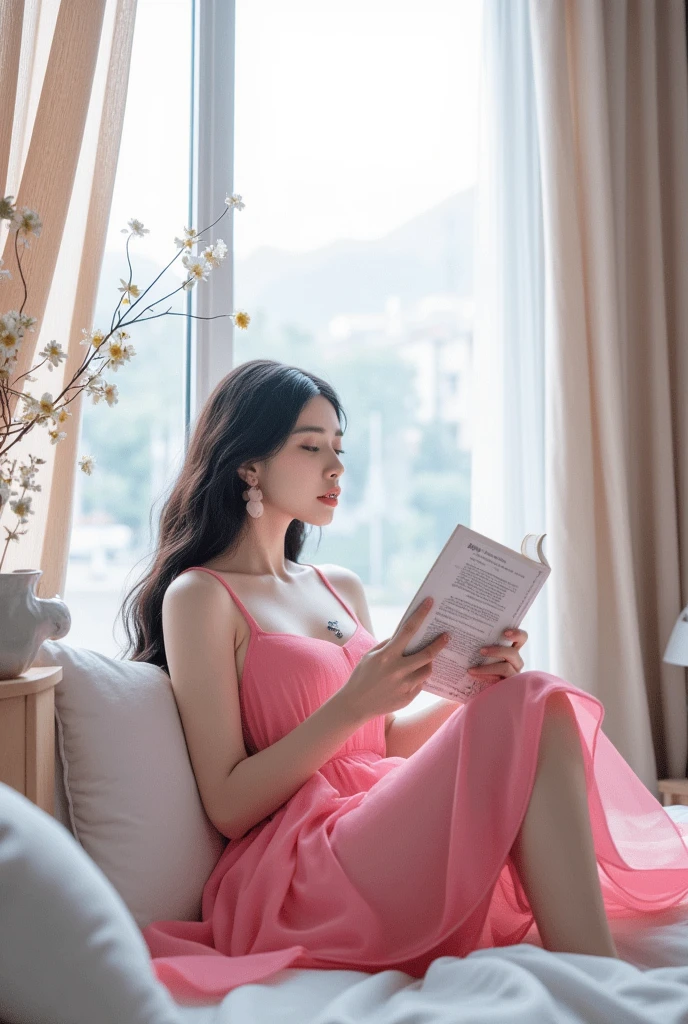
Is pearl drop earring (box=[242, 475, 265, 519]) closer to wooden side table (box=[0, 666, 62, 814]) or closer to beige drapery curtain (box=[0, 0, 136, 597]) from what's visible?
beige drapery curtain (box=[0, 0, 136, 597])

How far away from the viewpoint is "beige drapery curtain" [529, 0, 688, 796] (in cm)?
244

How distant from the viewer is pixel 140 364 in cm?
234

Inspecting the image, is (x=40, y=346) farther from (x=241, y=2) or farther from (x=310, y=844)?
(x=241, y=2)

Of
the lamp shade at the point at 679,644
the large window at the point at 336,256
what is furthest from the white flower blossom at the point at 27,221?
the lamp shade at the point at 679,644

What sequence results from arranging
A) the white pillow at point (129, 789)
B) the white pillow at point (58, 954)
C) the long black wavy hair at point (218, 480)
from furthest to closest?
the long black wavy hair at point (218, 480) < the white pillow at point (129, 789) < the white pillow at point (58, 954)

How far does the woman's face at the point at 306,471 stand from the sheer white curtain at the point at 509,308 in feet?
2.82

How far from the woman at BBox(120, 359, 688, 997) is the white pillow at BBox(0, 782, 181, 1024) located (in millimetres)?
486

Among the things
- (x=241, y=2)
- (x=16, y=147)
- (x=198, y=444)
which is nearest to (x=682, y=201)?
(x=241, y=2)

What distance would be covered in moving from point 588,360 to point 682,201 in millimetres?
548

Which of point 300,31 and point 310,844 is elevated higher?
point 300,31

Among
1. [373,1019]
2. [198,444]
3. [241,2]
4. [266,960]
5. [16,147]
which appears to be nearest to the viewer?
[373,1019]

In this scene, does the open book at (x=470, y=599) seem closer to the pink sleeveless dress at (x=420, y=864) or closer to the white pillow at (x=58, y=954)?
the pink sleeveless dress at (x=420, y=864)

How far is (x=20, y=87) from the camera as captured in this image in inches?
66.5

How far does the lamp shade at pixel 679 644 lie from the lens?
2.32 meters
